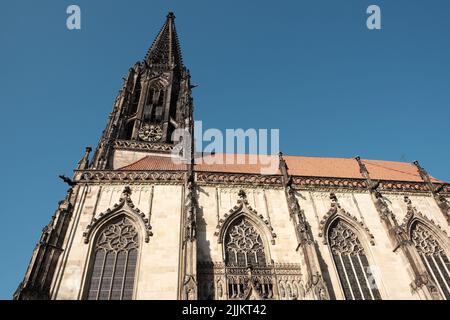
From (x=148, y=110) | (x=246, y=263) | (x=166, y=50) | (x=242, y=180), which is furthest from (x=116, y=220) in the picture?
(x=166, y=50)

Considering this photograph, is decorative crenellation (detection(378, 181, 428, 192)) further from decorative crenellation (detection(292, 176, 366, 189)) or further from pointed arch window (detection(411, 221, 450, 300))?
pointed arch window (detection(411, 221, 450, 300))

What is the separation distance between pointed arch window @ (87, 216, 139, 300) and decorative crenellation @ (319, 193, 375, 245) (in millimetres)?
7216

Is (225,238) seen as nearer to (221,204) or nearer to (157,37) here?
(221,204)

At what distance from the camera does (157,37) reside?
32.0 m

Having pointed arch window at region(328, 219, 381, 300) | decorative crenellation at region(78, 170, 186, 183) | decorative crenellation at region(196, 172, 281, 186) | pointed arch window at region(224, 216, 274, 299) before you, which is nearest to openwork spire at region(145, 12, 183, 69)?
decorative crenellation at region(78, 170, 186, 183)

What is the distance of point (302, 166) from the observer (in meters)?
19.2

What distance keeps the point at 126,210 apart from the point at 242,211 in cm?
455

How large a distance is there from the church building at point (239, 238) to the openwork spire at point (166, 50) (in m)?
13.2

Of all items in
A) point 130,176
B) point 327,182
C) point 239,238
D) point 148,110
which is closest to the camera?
point 239,238

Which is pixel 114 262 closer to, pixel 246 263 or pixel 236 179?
pixel 246 263

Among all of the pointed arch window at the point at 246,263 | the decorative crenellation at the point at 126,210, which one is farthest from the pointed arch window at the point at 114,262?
the pointed arch window at the point at 246,263

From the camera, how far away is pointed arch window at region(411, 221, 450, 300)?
42.5 ft
